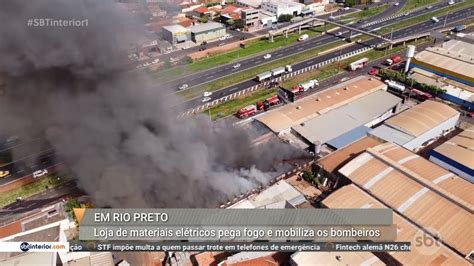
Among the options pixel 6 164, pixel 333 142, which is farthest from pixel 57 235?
pixel 333 142

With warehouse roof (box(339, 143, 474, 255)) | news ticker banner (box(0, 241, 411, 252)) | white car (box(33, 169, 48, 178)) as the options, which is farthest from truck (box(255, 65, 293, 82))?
news ticker banner (box(0, 241, 411, 252))

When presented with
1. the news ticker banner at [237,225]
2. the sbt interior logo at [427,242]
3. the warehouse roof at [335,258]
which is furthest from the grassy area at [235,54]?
the sbt interior logo at [427,242]

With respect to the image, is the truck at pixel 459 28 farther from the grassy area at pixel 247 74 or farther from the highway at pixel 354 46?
the grassy area at pixel 247 74

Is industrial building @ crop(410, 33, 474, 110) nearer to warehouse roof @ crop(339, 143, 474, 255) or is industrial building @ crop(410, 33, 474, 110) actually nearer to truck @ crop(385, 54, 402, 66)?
truck @ crop(385, 54, 402, 66)

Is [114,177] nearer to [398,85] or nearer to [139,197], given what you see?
[139,197]

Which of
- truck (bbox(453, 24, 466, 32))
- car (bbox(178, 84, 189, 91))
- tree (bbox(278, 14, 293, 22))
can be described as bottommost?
car (bbox(178, 84, 189, 91))

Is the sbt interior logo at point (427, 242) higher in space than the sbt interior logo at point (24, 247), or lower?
lower
